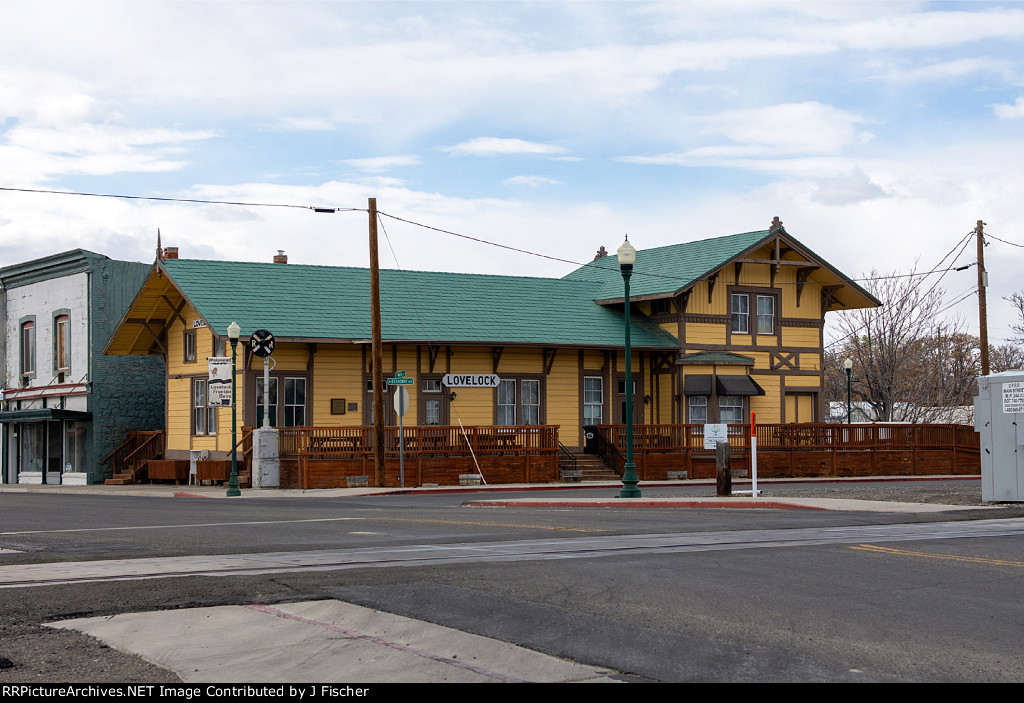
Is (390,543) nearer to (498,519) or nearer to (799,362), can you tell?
(498,519)

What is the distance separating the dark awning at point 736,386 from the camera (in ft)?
127

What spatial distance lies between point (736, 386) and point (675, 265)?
4.68m

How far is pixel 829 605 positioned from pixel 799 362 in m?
33.0

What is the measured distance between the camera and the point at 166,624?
27.7ft

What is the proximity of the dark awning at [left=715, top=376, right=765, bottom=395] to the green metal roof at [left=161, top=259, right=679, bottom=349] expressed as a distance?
195cm

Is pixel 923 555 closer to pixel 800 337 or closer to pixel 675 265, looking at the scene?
pixel 675 265

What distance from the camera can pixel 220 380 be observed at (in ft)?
103

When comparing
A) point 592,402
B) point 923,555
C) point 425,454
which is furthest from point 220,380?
point 923,555

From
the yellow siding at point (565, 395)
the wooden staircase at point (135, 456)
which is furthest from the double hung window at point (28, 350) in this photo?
the yellow siding at point (565, 395)

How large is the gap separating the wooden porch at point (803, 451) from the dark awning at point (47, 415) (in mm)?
17910

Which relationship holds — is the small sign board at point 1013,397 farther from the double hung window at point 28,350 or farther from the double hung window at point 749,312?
the double hung window at point 28,350

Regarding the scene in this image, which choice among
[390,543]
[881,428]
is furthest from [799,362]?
[390,543]

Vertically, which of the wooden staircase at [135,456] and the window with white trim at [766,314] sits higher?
the window with white trim at [766,314]
